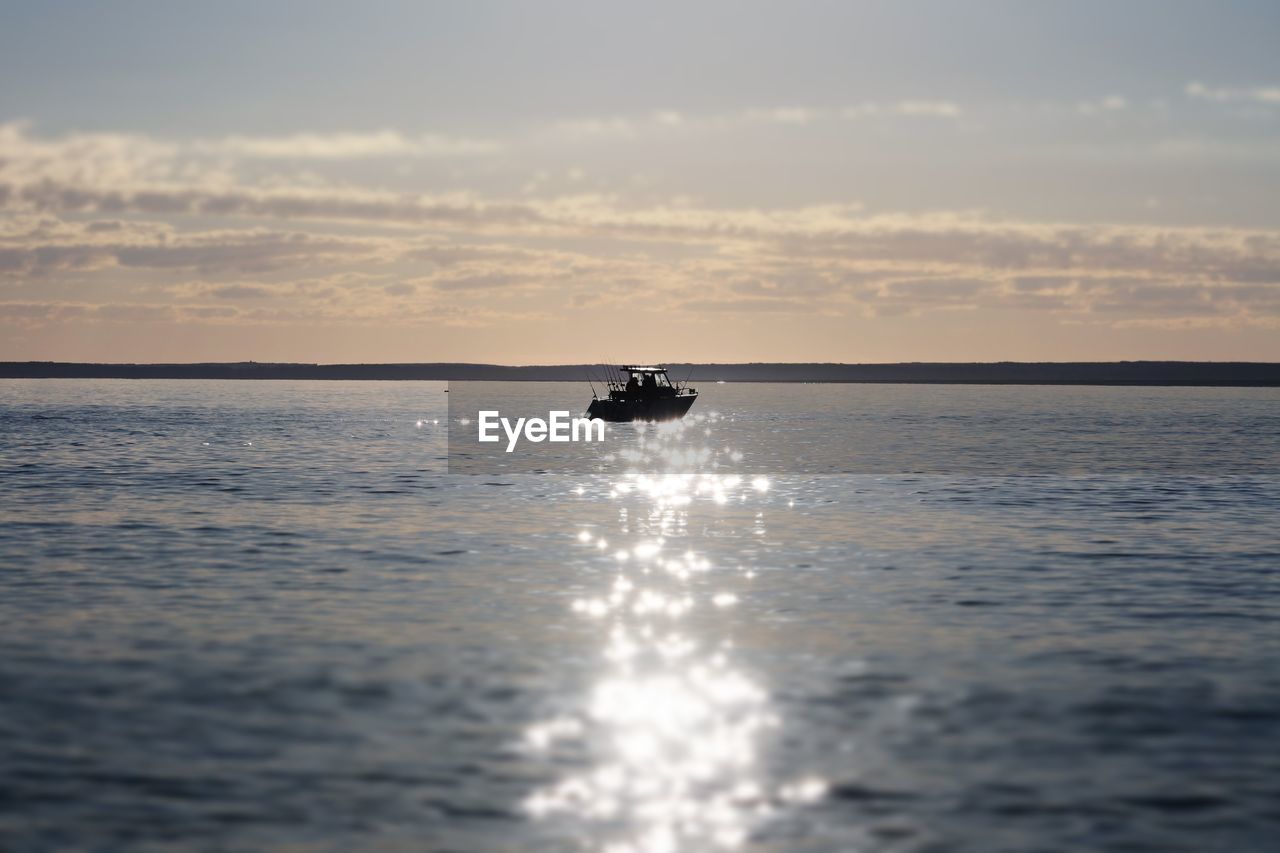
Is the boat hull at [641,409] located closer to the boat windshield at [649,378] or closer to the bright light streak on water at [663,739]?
the boat windshield at [649,378]

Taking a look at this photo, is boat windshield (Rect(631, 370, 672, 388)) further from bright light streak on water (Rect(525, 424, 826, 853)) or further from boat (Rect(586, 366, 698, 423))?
bright light streak on water (Rect(525, 424, 826, 853))

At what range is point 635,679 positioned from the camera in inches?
664

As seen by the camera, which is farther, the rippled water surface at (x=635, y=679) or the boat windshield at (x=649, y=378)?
the boat windshield at (x=649, y=378)

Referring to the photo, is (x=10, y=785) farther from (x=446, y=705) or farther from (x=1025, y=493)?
(x=1025, y=493)

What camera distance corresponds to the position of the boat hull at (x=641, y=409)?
11044 cm

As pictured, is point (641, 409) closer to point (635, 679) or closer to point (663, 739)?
point (635, 679)

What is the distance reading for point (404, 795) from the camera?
11992 millimetres

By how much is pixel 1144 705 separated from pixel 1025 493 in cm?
3345

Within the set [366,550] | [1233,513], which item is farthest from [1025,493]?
[366,550]

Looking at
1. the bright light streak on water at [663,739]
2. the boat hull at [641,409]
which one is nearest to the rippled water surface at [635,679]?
the bright light streak on water at [663,739]

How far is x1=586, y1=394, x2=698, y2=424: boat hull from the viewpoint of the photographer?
110m

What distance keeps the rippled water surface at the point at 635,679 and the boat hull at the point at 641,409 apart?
7028 centimetres

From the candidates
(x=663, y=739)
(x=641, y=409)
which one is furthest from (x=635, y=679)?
(x=641, y=409)

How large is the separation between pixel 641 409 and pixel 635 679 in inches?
3698
